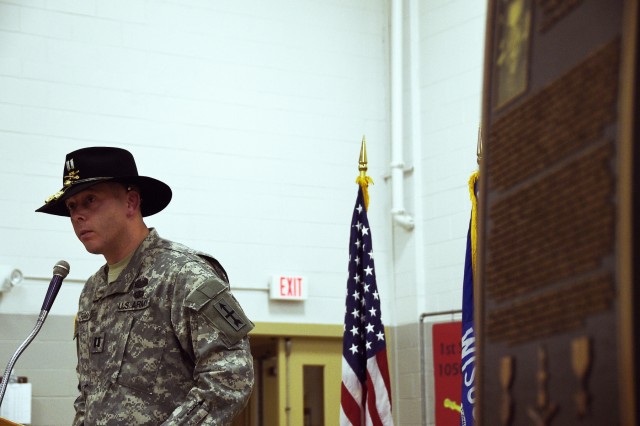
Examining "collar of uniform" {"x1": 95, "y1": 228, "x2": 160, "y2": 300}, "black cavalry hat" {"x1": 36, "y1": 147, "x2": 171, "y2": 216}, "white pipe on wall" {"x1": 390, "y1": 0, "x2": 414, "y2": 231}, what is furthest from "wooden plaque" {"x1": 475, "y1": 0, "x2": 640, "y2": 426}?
"white pipe on wall" {"x1": 390, "y1": 0, "x2": 414, "y2": 231}

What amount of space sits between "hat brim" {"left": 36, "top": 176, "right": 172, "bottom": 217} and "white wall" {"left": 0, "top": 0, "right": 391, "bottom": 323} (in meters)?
3.24

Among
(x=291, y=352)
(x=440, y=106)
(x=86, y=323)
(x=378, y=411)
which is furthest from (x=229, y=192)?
(x=86, y=323)

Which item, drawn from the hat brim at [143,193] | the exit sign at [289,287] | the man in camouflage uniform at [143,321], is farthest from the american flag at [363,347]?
the man in camouflage uniform at [143,321]

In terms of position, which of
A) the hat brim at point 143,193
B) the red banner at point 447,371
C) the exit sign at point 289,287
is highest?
the exit sign at point 289,287

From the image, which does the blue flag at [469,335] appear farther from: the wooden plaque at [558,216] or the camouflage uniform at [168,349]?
the wooden plaque at [558,216]

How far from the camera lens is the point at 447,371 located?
259 inches

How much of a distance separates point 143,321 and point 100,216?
1.18ft

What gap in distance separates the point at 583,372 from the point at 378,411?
14.5 feet

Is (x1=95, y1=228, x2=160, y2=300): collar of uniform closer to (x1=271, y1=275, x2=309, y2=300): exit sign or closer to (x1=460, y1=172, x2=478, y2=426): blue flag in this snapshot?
(x1=460, y1=172, x2=478, y2=426): blue flag

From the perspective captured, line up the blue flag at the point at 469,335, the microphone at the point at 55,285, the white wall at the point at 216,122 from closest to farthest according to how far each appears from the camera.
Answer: the microphone at the point at 55,285, the blue flag at the point at 469,335, the white wall at the point at 216,122

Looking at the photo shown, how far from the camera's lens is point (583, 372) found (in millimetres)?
665

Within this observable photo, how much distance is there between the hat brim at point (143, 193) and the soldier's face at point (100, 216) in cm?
3

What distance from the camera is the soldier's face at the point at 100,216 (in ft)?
8.56

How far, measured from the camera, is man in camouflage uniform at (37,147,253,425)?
2.29m
